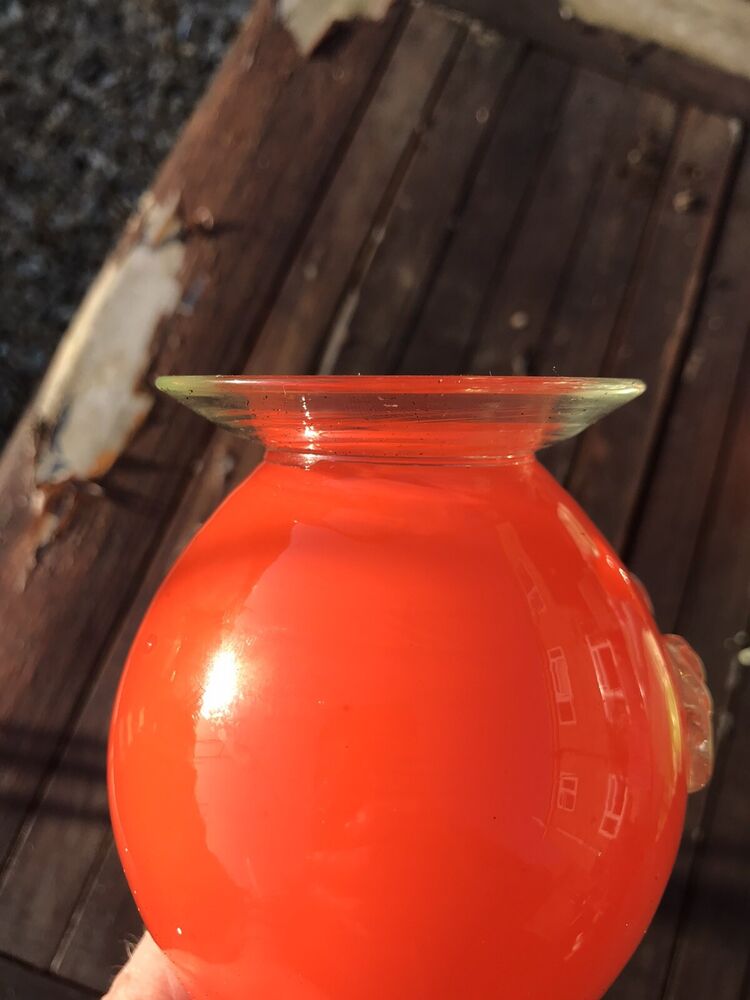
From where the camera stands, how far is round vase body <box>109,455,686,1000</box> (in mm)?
435

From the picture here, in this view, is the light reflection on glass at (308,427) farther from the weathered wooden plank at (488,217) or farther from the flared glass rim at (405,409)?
the weathered wooden plank at (488,217)

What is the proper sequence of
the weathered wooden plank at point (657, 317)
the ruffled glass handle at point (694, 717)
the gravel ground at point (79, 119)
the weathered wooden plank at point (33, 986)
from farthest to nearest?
the gravel ground at point (79, 119) < the weathered wooden plank at point (657, 317) < the weathered wooden plank at point (33, 986) < the ruffled glass handle at point (694, 717)

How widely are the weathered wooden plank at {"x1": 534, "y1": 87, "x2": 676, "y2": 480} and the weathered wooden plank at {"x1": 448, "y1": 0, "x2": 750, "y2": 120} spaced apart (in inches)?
1.1

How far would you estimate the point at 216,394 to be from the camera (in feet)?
1.51

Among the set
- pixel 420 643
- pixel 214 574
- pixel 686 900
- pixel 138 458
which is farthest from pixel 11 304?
pixel 686 900

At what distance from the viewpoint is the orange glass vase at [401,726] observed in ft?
1.43

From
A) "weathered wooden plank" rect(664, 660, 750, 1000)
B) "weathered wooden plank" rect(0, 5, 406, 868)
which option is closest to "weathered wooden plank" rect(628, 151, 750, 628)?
"weathered wooden plank" rect(664, 660, 750, 1000)

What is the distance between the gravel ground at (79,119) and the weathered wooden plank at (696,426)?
783 mm

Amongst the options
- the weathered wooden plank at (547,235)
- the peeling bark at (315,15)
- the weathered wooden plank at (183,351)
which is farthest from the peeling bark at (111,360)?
the weathered wooden plank at (547,235)

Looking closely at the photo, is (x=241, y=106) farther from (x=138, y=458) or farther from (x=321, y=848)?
(x=321, y=848)

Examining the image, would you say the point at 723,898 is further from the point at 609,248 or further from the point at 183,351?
the point at 183,351

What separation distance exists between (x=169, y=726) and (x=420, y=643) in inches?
5.9


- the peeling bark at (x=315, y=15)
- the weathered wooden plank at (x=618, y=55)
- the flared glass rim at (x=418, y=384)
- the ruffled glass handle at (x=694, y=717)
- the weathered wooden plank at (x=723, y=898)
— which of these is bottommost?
the weathered wooden plank at (x=723, y=898)

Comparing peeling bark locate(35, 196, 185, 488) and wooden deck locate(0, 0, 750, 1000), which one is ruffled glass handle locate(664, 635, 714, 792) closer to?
wooden deck locate(0, 0, 750, 1000)
